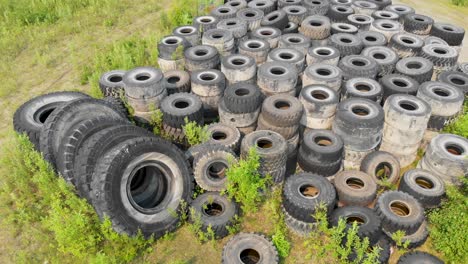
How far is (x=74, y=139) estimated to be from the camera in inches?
275

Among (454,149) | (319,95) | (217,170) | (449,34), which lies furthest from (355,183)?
(449,34)

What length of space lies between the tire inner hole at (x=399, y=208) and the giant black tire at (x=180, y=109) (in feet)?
16.1

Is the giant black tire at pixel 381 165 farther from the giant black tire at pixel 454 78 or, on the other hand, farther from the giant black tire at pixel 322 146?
the giant black tire at pixel 454 78

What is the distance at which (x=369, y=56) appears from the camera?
419 inches

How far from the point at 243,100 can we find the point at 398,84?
4.71 m

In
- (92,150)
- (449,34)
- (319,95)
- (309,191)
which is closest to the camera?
(92,150)

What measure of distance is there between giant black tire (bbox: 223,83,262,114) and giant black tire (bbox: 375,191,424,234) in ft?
11.8

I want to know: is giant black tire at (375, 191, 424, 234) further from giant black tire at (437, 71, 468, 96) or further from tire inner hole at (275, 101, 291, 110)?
giant black tire at (437, 71, 468, 96)

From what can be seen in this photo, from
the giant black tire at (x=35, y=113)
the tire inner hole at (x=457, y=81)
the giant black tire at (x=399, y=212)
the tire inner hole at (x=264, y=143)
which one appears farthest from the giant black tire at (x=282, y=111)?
the tire inner hole at (x=457, y=81)

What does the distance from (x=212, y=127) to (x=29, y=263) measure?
15.5 ft

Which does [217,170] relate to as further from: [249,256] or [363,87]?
[363,87]

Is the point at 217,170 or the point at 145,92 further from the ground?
the point at 145,92

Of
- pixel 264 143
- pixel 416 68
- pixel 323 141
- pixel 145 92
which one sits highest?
pixel 145 92

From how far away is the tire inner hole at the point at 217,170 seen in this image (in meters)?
7.85
